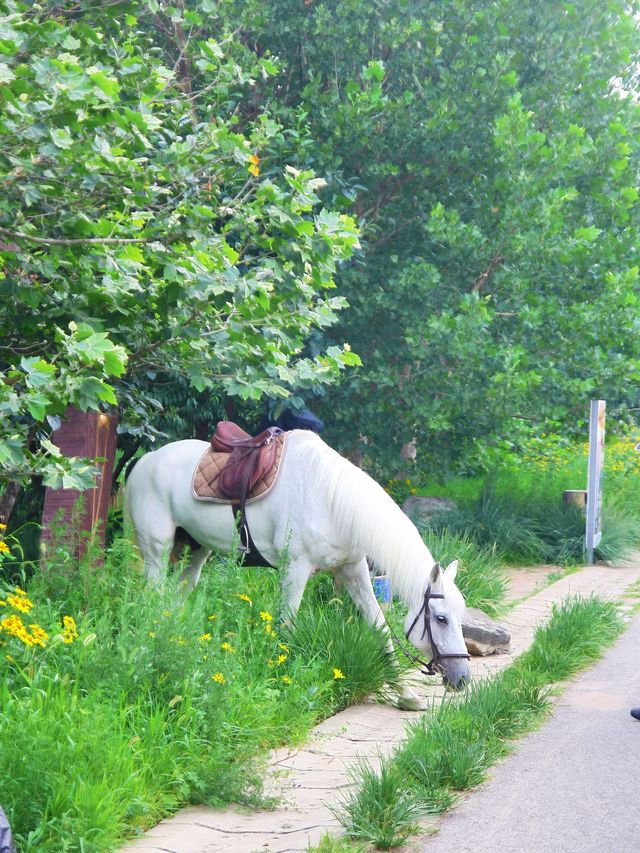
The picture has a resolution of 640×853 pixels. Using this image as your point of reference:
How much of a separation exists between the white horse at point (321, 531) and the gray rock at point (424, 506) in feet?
18.7

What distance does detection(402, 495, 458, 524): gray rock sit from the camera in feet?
44.7

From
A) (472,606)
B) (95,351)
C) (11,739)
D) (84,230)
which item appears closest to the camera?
(11,739)

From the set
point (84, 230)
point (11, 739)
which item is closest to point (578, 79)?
point (84, 230)


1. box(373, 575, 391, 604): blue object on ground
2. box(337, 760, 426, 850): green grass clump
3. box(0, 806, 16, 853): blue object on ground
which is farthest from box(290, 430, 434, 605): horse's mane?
box(0, 806, 16, 853): blue object on ground

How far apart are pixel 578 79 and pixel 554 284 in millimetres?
2276

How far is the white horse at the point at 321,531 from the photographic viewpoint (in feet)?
23.4

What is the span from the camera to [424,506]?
13.9 meters

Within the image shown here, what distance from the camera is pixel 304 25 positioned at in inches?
457

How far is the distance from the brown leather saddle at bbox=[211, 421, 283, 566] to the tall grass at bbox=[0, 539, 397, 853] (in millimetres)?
348

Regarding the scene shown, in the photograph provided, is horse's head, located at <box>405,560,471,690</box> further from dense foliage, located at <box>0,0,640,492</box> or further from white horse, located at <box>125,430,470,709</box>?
dense foliage, located at <box>0,0,640,492</box>

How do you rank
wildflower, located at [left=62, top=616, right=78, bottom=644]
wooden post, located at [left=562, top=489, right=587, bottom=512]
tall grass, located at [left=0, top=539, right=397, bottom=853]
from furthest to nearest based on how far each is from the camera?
wooden post, located at [left=562, top=489, right=587, bottom=512], wildflower, located at [left=62, top=616, right=78, bottom=644], tall grass, located at [left=0, top=539, right=397, bottom=853]

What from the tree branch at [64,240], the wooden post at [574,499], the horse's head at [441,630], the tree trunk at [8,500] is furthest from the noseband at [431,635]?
the wooden post at [574,499]

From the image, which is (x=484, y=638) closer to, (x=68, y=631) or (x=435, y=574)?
(x=435, y=574)

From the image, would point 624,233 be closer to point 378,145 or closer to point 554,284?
point 554,284
